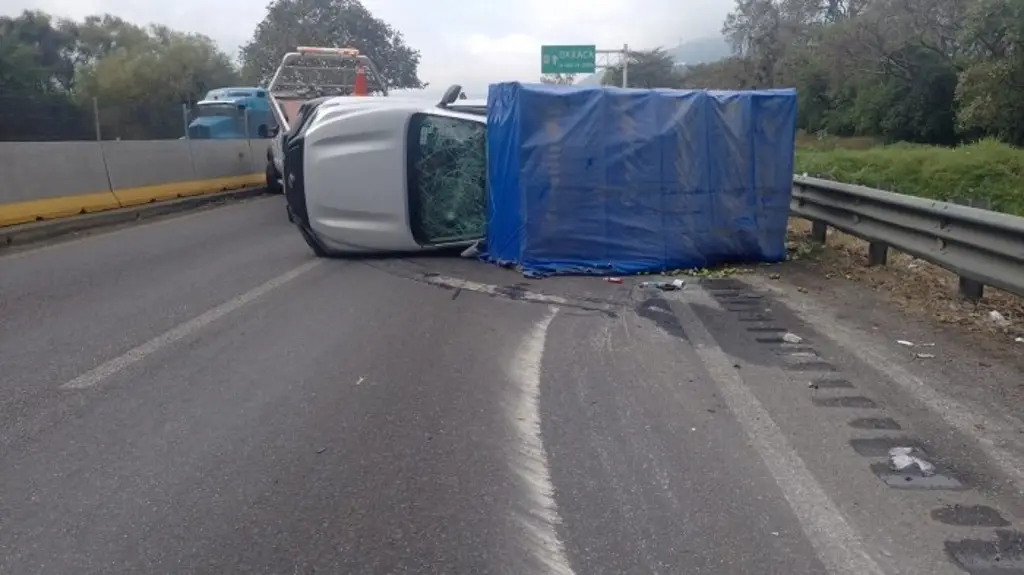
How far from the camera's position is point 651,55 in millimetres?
53469

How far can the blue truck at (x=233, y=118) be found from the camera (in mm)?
25609

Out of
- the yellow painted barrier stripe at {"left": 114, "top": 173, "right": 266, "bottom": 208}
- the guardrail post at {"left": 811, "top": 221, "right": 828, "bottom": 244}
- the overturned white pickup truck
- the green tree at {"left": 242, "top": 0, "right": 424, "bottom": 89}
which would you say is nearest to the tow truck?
the yellow painted barrier stripe at {"left": 114, "top": 173, "right": 266, "bottom": 208}

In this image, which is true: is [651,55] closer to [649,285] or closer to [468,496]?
[649,285]

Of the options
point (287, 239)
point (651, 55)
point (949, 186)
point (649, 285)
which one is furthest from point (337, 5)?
point (649, 285)

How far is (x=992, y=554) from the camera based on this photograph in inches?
156

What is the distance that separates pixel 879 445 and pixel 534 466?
1818 mm

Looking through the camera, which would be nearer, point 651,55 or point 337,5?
point 651,55

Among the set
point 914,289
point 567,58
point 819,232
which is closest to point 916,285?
point 914,289

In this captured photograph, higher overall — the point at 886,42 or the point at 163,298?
the point at 886,42

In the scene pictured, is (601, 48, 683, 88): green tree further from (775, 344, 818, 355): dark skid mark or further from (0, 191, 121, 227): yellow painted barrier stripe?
(775, 344, 818, 355): dark skid mark

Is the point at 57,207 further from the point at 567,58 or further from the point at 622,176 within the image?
the point at 567,58

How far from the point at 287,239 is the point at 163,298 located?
15.9ft

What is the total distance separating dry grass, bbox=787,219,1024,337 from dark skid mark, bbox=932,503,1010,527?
338 cm

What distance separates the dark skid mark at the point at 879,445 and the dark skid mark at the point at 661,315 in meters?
2.51
